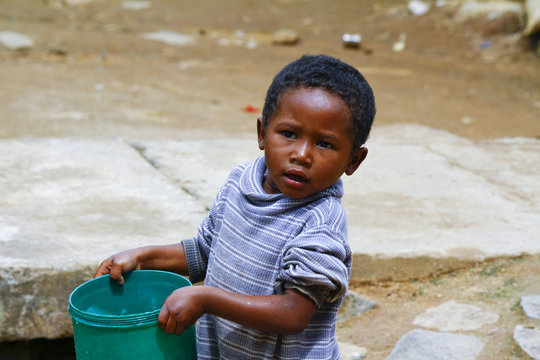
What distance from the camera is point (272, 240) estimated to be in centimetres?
154

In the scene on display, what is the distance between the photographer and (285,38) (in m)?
10.2

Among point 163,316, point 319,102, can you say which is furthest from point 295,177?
point 163,316

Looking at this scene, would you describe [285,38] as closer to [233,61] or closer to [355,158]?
[233,61]

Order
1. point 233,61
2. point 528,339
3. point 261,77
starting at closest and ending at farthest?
point 528,339
point 261,77
point 233,61

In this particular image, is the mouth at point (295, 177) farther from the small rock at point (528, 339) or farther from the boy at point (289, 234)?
the small rock at point (528, 339)

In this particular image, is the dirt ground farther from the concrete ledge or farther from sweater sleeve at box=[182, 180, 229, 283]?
sweater sleeve at box=[182, 180, 229, 283]

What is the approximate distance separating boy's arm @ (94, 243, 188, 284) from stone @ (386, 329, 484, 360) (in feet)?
2.70

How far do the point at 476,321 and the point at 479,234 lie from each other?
58cm

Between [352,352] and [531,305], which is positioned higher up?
[531,305]

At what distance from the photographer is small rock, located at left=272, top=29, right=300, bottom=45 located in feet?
33.4

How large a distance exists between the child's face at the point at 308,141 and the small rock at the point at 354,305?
1.10m

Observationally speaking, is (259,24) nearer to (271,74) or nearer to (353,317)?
(271,74)

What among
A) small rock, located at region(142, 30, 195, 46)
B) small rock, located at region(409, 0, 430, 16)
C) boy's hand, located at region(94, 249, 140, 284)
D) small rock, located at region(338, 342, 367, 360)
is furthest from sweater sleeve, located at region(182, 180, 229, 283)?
small rock, located at region(409, 0, 430, 16)

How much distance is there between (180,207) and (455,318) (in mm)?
1222
